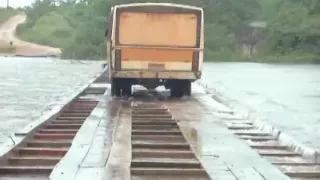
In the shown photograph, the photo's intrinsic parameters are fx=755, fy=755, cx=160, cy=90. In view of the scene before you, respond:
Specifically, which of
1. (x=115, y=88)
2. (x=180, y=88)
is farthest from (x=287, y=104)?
(x=115, y=88)

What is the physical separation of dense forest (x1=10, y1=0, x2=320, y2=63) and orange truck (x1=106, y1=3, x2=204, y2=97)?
54.6 meters

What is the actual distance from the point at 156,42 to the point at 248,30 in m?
64.0

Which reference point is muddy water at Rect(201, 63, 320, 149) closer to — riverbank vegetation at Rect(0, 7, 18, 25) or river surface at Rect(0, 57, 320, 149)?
river surface at Rect(0, 57, 320, 149)

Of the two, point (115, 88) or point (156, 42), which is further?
point (115, 88)

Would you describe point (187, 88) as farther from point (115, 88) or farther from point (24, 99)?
point (24, 99)

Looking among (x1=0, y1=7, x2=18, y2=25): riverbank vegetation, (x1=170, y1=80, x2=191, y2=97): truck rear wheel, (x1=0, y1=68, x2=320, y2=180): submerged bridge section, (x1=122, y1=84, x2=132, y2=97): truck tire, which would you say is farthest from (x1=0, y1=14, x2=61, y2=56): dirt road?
(x1=0, y1=68, x2=320, y2=180): submerged bridge section

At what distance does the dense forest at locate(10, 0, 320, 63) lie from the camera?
76188 millimetres

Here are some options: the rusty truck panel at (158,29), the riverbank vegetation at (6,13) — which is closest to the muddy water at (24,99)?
the rusty truck panel at (158,29)

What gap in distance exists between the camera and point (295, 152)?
11.1 metres

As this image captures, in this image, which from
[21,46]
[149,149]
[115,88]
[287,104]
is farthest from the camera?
[21,46]

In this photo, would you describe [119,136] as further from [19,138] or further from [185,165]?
[185,165]

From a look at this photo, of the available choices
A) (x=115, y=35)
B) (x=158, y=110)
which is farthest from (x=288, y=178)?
(x=115, y=35)

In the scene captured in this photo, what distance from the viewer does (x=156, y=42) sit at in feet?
68.6

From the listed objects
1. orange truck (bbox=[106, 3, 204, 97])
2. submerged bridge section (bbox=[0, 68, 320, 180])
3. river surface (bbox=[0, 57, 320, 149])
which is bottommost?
river surface (bbox=[0, 57, 320, 149])
